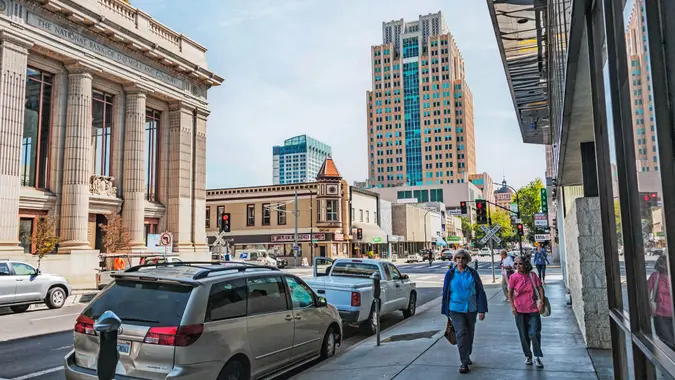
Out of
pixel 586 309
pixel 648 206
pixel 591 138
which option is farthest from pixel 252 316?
pixel 591 138

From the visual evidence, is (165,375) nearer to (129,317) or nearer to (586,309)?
(129,317)

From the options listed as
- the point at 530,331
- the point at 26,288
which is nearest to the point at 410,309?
the point at 530,331

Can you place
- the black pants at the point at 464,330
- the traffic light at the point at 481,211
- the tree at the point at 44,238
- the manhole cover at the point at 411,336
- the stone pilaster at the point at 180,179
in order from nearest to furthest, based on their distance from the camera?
the black pants at the point at 464,330, the manhole cover at the point at 411,336, the tree at the point at 44,238, the traffic light at the point at 481,211, the stone pilaster at the point at 180,179

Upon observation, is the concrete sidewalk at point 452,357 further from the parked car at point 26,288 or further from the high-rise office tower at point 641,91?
the parked car at point 26,288

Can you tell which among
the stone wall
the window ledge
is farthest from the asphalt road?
the window ledge

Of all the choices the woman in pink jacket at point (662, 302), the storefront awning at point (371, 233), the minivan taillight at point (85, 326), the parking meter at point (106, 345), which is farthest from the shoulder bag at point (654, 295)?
the storefront awning at point (371, 233)

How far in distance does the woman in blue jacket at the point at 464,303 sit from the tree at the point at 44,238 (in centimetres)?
2233

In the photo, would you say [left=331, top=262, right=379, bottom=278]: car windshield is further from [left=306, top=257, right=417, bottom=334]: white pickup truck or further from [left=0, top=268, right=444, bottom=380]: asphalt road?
[left=0, top=268, right=444, bottom=380]: asphalt road

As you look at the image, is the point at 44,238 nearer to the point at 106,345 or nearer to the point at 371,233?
the point at 106,345

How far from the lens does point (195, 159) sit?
36.6m

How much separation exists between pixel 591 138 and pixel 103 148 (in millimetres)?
29016

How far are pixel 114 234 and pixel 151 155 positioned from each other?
7476 millimetres

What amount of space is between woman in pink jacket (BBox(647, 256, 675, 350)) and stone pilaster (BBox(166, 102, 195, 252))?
3421 cm

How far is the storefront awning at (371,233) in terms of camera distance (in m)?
62.1
